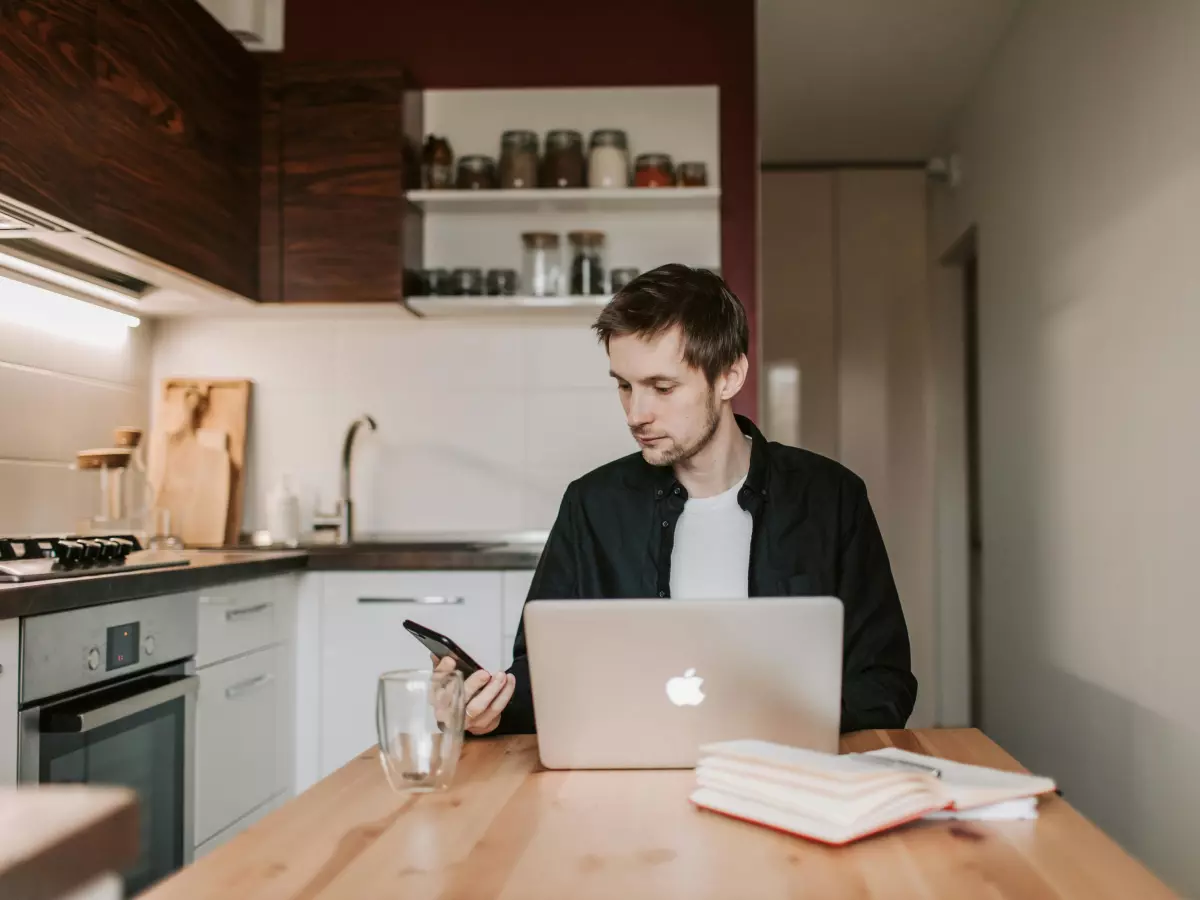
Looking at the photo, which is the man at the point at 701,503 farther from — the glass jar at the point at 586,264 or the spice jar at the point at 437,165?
the spice jar at the point at 437,165

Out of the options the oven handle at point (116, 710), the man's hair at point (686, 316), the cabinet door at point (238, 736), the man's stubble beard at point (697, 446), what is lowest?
the cabinet door at point (238, 736)

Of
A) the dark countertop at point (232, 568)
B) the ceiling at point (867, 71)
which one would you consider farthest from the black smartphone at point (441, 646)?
the ceiling at point (867, 71)

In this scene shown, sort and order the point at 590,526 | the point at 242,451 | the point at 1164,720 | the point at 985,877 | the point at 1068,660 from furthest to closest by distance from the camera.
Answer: the point at 242,451 < the point at 1068,660 < the point at 1164,720 < the point at 590,526 < the point at 985,877

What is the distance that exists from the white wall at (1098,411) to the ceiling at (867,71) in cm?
18

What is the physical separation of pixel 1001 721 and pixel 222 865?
376 cm

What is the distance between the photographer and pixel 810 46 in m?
4.20

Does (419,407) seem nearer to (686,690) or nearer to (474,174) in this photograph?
(474,174)

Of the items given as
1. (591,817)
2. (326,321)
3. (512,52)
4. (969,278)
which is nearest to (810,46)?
(512,52)

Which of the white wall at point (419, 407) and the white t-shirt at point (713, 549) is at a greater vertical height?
the white wall at point (419, 407)

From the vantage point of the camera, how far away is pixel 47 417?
3.03m

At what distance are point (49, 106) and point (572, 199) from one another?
152 centimetres

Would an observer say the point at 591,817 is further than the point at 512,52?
No

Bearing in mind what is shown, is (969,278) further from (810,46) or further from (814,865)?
(814,865)

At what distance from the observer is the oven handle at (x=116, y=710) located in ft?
6.78
